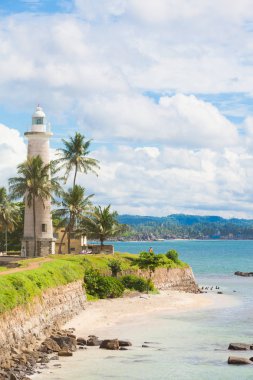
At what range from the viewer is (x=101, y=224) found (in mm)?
64688

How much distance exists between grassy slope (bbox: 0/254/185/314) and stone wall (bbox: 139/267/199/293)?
3585mm

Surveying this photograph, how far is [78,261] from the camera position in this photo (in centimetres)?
5153

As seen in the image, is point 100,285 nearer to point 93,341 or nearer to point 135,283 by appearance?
point 135,283

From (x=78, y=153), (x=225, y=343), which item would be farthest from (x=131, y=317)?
(x=78, y=153)

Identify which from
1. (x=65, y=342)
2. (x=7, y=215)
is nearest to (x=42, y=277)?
(x=65, y=342)

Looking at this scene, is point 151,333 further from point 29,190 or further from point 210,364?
point 29,190

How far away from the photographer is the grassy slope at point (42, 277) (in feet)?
99.0

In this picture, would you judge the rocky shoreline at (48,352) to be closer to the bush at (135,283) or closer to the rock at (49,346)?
the rock at (49,346)

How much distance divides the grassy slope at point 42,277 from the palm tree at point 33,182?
9870mm

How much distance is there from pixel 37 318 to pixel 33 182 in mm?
30476

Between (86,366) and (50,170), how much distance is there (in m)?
38.7

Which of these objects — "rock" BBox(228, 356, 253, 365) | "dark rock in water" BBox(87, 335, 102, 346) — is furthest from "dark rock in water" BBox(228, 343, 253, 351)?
"dark rock in water" BBox(87, 335, 102, 346)

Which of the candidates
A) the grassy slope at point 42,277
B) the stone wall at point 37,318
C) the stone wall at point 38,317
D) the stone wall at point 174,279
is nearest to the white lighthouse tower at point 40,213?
the grassy slope at point 42,277

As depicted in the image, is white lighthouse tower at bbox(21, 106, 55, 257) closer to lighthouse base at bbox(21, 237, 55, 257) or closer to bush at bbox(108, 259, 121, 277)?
lighthouse base at bbox(21, 237, 55, 257)
